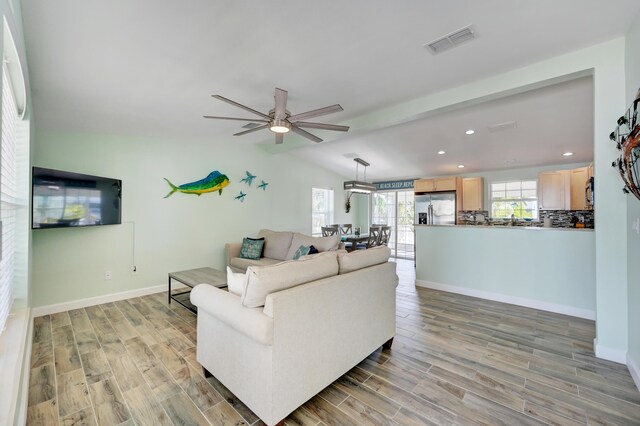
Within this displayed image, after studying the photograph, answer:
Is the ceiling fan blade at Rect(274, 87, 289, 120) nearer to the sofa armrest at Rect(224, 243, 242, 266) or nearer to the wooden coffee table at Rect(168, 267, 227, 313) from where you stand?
the wooden coffee table at Rect(168, 267, 227, 313)

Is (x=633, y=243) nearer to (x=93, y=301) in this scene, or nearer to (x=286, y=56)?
(x=286, y=56)

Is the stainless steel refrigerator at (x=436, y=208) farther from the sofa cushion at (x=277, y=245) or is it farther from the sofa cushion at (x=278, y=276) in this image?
the sofa cushion at (x=278, y=276)

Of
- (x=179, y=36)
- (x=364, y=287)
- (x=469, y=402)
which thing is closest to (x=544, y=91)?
(x=364, y=287)

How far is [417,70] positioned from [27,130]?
374 cm

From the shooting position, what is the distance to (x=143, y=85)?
2.86 metres

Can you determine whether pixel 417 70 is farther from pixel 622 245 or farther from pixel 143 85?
pixel 143 85

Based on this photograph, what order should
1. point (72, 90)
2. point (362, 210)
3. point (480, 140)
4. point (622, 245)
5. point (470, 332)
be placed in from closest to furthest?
point (622, 245) → point (72, 90) → point (470, 332) → point (480, 140) → point (362, 210)

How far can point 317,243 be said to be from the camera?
14.6 ft

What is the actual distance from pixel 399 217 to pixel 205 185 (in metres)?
5.59

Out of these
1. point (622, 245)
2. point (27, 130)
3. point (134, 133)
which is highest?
point (134, 133)

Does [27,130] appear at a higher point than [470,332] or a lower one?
higher

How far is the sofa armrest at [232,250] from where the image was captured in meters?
Answer: 5.14

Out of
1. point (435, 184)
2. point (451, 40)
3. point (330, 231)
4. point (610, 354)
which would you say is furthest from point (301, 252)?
point (435, 184)

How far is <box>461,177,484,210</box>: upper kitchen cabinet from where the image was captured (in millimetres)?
6418
